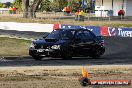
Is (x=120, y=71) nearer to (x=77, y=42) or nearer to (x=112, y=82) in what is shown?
(x=77, y=42)

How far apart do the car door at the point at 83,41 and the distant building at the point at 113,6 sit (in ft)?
166

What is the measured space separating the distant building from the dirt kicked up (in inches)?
2184

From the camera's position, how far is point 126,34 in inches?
1442

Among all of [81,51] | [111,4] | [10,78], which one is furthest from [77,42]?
[111,4]

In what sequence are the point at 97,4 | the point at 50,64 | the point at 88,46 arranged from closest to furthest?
the point at 50,64, the point at 88,46, the point at 97,4

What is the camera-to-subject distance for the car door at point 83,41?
1983cm

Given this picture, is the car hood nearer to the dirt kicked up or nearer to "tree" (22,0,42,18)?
the dirt kicked up

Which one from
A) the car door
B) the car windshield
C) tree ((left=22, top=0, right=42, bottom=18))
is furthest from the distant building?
the car windshield

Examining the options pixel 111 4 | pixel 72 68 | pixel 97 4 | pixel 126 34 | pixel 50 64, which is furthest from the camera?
pixel 97 4

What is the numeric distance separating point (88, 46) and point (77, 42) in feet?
2.23

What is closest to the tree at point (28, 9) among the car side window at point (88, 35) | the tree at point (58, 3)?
the car side window at point (88, 35)

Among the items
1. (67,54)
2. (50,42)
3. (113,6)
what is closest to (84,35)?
(67,54)

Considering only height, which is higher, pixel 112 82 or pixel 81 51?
pixel 112 82

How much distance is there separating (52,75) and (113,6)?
62.3m
